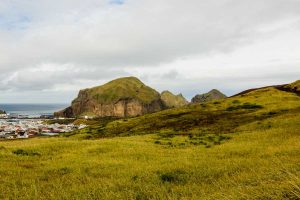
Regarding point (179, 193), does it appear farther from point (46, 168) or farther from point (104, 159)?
point (104, 159)

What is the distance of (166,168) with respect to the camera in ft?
67.9

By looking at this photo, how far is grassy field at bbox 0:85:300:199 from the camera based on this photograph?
41.6 ft

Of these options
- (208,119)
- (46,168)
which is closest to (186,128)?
(208,119)

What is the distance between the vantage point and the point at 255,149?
27375mm

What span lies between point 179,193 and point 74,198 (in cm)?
354

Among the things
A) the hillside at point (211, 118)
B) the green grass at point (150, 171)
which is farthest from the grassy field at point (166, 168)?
the hillside at point (211, 118)

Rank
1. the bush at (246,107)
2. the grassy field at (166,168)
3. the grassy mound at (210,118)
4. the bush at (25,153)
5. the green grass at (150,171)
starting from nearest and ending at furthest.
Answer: the green grass at (150,171) < the grassy field at (166,168) < the bush at (25,153) < the grassy mound at (210,118) < the bush at (246,107)

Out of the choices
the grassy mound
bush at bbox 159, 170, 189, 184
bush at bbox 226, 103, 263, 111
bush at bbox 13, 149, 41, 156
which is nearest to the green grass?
bush at bbox 159, 170, 189, 184

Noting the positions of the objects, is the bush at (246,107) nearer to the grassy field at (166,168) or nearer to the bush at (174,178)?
the grassy field at (166,168)

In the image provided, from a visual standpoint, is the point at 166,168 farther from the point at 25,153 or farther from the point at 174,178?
the point at 25,153

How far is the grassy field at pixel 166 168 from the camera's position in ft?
41.6

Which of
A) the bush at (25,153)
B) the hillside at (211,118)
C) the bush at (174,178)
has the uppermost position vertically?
the hillside at (211,118)

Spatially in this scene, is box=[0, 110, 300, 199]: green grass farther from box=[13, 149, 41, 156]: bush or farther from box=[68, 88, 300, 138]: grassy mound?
box=[68, 88, 300, 138]: grassy mound

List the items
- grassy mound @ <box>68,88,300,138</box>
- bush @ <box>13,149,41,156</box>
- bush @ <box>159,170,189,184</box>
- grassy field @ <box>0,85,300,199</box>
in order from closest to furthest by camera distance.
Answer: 1. grassy field @ <box>0,85,300,199</box>
2. bush @ <box>159,170,189,184</box>
3. bush @ <box>13,149,41,156</box>
4. grassy mound @ <box>68,88,300,138</box>
